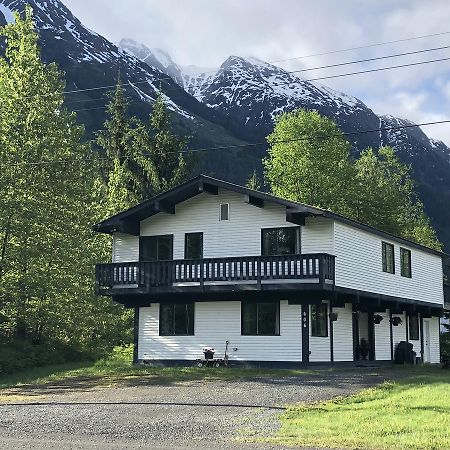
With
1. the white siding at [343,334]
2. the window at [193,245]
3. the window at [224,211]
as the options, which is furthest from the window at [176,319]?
the white siding at [343,334]

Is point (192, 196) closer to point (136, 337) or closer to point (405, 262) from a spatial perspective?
point (136, 337)

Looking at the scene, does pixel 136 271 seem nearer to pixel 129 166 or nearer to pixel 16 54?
pixel 16 54

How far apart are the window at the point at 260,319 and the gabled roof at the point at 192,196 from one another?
3.79 metres

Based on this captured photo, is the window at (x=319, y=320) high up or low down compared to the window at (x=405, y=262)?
down

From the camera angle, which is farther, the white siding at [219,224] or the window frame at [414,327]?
the window frame at [414,327]

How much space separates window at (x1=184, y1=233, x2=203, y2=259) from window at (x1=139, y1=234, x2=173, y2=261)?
2.79ft

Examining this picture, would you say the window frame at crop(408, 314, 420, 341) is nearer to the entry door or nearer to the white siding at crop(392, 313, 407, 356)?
the white siding at crop(392, 313, 407, 356)

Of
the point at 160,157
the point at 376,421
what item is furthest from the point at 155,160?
the point at 376,421

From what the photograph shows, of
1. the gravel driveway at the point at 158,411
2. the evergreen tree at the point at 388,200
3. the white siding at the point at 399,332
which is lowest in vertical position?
the gravel driveway at the point at 158,411

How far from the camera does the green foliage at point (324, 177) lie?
5166 centimetres

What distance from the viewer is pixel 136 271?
99.8ft

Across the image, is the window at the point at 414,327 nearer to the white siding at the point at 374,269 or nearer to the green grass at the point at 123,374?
the white siding at the point at 374,269

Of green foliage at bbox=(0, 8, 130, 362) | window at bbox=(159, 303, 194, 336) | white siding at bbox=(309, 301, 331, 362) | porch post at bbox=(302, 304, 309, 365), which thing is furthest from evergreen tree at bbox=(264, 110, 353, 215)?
porch post at bbox=(302, 304, 309, 365)

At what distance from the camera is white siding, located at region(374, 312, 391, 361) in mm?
33281
